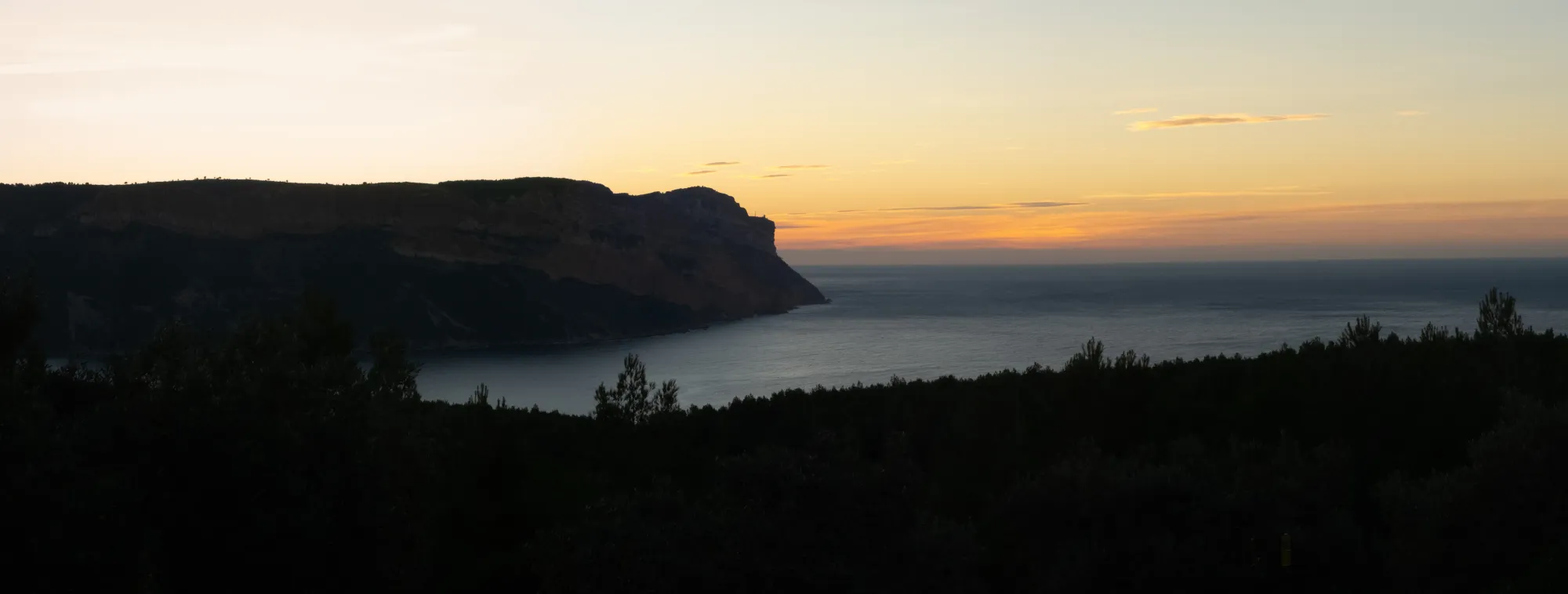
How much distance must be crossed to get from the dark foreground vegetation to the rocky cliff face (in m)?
103

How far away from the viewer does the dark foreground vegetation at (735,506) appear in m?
13.7

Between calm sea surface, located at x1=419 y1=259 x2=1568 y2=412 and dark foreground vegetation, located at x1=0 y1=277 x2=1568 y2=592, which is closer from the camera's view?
dark foreground vegetation, located at x1=0 y1=277 x2=1568 y2=592

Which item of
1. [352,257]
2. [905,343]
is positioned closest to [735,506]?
[905,343]

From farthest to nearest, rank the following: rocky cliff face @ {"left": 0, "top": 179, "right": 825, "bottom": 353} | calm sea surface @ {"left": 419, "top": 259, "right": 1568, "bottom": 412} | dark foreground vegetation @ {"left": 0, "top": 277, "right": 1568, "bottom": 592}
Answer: rocky cliff face @ {"left": 0, "top": 179, "right": 825, "bottom": 353}, calm sea surface @ {"left": 419, "top": 259, "right": 1568, "bottom": 412}, dark foreground vegetation @ {"left": 0, "top": 277, "right": 1568, "bottom": 592}

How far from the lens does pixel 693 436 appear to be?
3834 cm

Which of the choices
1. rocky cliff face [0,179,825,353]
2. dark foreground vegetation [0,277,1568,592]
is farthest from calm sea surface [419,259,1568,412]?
dark foreground vegetation [0,277,1568,592]

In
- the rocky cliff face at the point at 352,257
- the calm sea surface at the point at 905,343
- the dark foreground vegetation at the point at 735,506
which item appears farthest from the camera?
the rocky cliff face at the point at 352,257

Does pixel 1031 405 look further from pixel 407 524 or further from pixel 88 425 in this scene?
pixel 88 425

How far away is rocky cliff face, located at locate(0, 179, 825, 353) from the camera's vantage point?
120m

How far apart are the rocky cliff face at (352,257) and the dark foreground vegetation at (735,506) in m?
103

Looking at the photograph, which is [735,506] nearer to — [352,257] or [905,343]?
[905,343]

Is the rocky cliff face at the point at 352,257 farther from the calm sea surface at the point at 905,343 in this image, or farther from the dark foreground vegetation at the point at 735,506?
the dark foreground vegetation at the point at 735,506

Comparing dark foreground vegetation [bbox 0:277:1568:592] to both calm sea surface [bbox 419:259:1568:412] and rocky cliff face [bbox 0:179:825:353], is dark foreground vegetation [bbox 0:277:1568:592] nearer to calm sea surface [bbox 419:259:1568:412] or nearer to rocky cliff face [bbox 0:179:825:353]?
calm sea surface [bbox 419:259:1568:412]

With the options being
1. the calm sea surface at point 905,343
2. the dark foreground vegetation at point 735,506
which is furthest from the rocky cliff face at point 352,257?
the dark foreground vegetation at point 735,506
